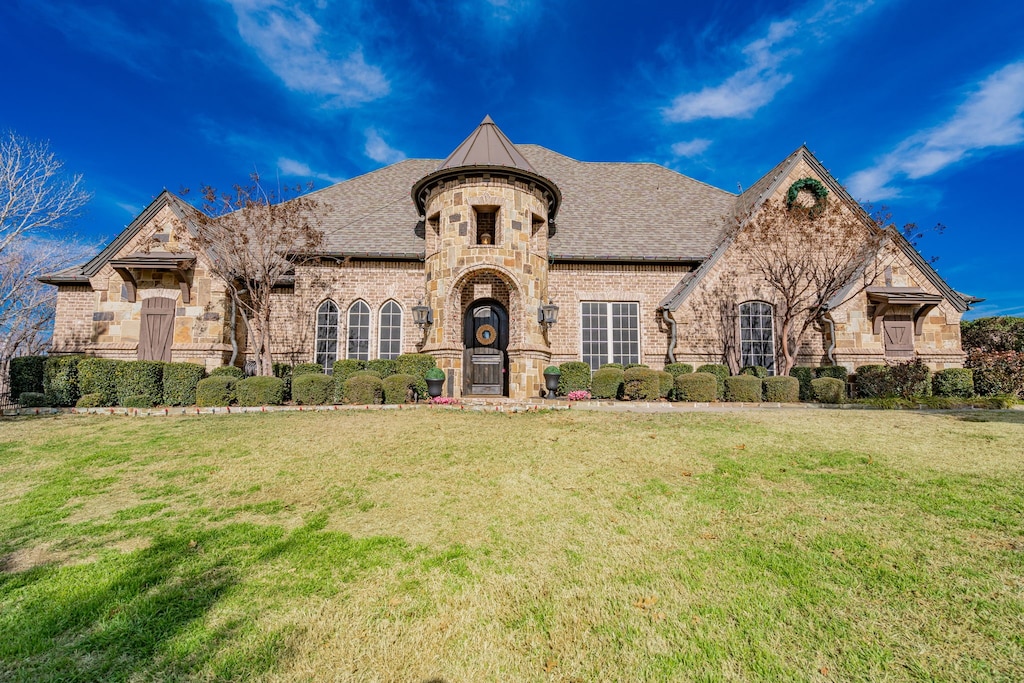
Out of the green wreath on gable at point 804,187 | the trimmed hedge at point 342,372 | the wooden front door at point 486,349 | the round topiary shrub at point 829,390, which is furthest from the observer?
the green wreath on gable at point 804,187

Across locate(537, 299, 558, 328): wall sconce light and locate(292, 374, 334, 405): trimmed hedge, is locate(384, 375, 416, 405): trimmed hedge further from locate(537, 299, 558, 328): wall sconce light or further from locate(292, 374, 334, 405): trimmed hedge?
locate(537, 299, 558, 328): wall sconce light

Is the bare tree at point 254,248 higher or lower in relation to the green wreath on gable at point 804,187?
lower

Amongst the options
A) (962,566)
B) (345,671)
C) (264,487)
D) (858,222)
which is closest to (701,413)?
(962,566)

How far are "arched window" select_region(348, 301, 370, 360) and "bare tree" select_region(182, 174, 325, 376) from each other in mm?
2519

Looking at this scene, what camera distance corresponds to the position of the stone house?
14.4 metres

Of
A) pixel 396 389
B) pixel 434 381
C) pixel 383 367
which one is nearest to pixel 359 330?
pixel 383 367

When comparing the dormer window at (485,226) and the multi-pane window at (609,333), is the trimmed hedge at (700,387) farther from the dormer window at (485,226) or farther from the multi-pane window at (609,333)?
the dormer window at (485,226)

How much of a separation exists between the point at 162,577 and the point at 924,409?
15093 millimetres

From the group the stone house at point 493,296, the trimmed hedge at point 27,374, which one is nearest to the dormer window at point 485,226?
the stone house at point 493,296

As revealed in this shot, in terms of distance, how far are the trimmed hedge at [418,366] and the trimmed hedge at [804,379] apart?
11.5 m

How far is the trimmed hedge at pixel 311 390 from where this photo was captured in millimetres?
12180

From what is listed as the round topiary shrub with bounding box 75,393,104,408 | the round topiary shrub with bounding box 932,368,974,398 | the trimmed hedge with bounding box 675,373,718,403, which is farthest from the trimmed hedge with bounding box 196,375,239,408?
the round topiary shrub with bounding box 932,368,974,398

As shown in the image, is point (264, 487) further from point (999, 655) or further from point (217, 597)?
point (999, 655)

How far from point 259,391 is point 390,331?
5.59m
